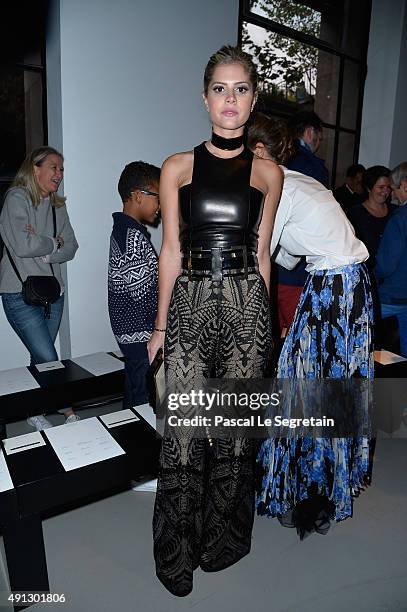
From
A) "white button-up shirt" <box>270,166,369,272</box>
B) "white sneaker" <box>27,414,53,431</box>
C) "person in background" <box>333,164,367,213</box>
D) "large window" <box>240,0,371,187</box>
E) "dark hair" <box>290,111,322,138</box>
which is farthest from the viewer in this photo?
"person in background" <box>333,164,367,213</box>

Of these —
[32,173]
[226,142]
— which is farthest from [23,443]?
[32,173]

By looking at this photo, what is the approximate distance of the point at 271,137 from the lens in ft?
6.26

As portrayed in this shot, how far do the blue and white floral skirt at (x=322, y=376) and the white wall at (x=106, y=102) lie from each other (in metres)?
1.61

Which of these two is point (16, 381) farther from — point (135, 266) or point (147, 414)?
point (135, 266)

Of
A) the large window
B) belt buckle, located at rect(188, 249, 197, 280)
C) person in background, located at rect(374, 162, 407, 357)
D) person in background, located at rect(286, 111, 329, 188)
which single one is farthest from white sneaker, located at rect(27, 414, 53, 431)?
the large window

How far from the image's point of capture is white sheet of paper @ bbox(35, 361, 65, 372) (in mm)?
2521

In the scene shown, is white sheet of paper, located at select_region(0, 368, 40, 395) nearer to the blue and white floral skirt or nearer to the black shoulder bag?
the black shoulder bag

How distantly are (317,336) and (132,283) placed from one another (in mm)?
806

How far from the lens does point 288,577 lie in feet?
5.70

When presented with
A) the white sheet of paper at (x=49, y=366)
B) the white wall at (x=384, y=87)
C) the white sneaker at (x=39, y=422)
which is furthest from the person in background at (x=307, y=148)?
the white wall at (x=384, y=87)

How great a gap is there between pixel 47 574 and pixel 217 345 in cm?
95

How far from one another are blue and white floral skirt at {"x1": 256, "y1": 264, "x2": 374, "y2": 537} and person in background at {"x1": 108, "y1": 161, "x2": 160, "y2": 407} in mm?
624

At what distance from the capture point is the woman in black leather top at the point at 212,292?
149 cm

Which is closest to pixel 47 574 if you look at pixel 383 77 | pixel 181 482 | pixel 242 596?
pixel 181 482
